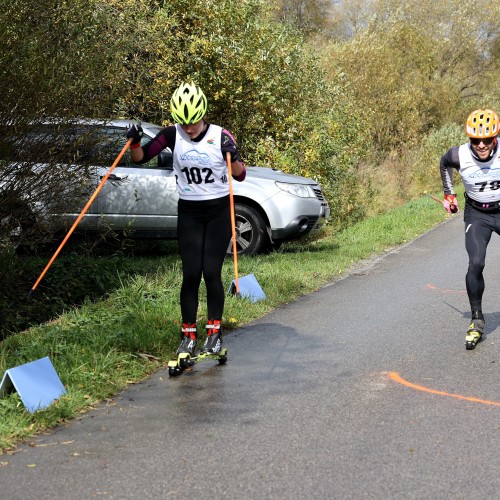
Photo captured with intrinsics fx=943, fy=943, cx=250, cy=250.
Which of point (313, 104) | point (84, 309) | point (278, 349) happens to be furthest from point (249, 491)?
point (313, 104)

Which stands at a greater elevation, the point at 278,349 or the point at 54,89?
the point at 54,89

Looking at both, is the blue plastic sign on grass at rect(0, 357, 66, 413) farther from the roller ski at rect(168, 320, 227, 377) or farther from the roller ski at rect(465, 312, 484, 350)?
the roller ski at rect(465, 312, 484, 350)

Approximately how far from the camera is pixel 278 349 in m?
7.64

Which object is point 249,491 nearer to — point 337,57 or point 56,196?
point 56,196

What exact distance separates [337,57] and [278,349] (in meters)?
21.9

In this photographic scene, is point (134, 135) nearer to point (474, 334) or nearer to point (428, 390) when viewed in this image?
point (428, 390)

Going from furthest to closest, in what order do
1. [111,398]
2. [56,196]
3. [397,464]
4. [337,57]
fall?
[337,57], [56,196], [111,398], [397,464]

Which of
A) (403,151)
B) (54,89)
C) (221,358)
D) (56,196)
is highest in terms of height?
(54,89)

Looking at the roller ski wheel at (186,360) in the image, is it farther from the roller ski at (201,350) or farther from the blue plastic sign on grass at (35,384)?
the blue plastic sign on grass at (35,384)

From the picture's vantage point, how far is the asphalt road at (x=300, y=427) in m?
4.47

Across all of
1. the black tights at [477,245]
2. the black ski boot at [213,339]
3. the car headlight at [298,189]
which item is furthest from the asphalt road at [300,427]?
the car headlight at [298,189]

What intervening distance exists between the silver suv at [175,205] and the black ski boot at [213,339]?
4.52 meters

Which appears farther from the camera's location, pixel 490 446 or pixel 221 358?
pixel 221 358

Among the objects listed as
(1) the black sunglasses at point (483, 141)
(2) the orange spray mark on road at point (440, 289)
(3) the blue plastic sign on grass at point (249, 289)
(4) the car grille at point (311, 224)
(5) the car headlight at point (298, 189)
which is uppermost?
(1) the black sunglasses at point (483, 141)
